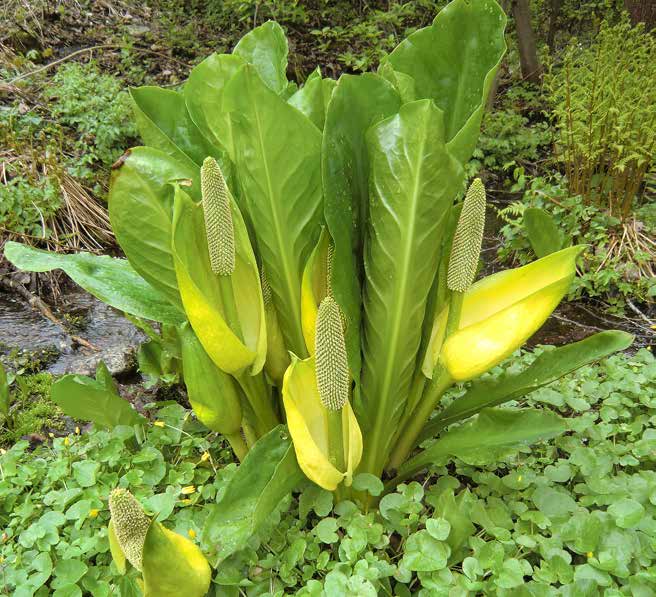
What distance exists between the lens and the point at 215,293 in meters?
1.08

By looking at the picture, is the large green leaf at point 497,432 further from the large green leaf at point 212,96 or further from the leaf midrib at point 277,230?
the large green leaf at point 212,96

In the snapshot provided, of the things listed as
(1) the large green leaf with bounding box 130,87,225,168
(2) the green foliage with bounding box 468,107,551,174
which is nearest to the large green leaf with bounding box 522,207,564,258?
(1) the large green leaf with bounding box 130,87,225,168

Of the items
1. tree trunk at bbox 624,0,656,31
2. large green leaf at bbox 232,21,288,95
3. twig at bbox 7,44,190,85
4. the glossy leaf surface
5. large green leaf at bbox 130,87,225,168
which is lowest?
the glossy leaf surface

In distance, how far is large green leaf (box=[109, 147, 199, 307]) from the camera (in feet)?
3.43

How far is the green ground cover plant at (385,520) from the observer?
1.02m

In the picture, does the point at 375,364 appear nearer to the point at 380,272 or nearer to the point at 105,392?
the point at 380,272

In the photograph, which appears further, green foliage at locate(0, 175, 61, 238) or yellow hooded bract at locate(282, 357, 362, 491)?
green foliage at locate(0, 175, 61, 238)

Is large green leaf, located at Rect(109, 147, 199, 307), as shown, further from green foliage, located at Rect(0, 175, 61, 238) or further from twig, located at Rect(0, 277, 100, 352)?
green foliage, located at Rect(0, 175, 61, 238)

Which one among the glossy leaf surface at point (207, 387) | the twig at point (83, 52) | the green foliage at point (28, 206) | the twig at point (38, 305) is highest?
the twig at point (83, 52)

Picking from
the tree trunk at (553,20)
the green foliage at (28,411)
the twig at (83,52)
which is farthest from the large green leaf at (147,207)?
the tree trunk at (553,20)

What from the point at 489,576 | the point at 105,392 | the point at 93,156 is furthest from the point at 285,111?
the point at 93,156

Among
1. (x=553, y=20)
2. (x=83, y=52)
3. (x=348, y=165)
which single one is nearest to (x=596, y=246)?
(x=348, y=165)

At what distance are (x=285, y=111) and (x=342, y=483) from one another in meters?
0.75

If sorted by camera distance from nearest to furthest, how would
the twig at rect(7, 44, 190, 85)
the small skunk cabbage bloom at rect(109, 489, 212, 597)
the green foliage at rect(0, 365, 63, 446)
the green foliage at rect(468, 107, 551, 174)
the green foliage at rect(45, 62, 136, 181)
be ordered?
1. the small skunk cabbage bloom at rect(109, 489, 212, 597)
2. the green foliage at rect(0, 365, 63, 446)
3. the green foliage at rect(45, 62, 136, 181)
4. the twig at rect(7, 44, 190, 85)
5. the green foliage at rect(468, 107, 551, 174)
